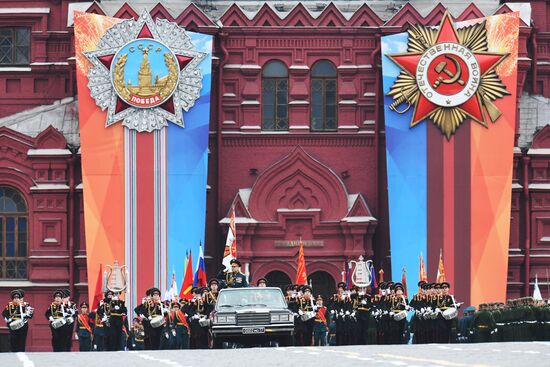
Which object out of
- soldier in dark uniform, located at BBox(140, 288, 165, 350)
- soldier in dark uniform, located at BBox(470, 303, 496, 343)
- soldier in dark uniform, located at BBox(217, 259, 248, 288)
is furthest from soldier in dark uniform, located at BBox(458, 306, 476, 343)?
soldier in dark uniform, located at BBox(140, 288, 165, 350)

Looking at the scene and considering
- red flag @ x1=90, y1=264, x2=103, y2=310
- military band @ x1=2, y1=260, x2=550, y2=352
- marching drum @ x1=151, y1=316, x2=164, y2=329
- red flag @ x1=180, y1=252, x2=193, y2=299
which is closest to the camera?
marching drum @ x1=151, y1=316, x2=164, y2=329

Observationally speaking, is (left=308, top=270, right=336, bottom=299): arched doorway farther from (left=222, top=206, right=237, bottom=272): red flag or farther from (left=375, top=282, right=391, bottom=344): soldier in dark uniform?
(left=375, top=282, right=391, bottom=344): soldier in dark uniform

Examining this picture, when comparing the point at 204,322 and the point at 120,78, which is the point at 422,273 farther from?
the point at 120,78

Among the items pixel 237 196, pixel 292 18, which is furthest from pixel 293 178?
pixel 292 18

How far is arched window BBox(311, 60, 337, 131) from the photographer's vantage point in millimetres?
49469

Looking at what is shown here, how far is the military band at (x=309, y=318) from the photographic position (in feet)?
119

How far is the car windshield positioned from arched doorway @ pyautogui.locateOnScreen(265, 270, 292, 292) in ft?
48.0

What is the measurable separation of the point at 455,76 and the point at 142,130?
29.6ft

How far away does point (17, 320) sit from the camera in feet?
122

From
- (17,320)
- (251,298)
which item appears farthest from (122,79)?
(251,298)

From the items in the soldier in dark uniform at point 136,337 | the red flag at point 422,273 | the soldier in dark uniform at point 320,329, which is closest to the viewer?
the soldier in dark uniform at point 320,329

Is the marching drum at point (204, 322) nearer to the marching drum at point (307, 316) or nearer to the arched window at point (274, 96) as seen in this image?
the marching drum at point (307, 316)

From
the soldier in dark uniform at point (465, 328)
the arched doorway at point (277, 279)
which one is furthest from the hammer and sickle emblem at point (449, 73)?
the soldier in dark uniform at point (465, 328)

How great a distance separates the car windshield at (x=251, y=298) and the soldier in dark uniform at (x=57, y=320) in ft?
17.9
